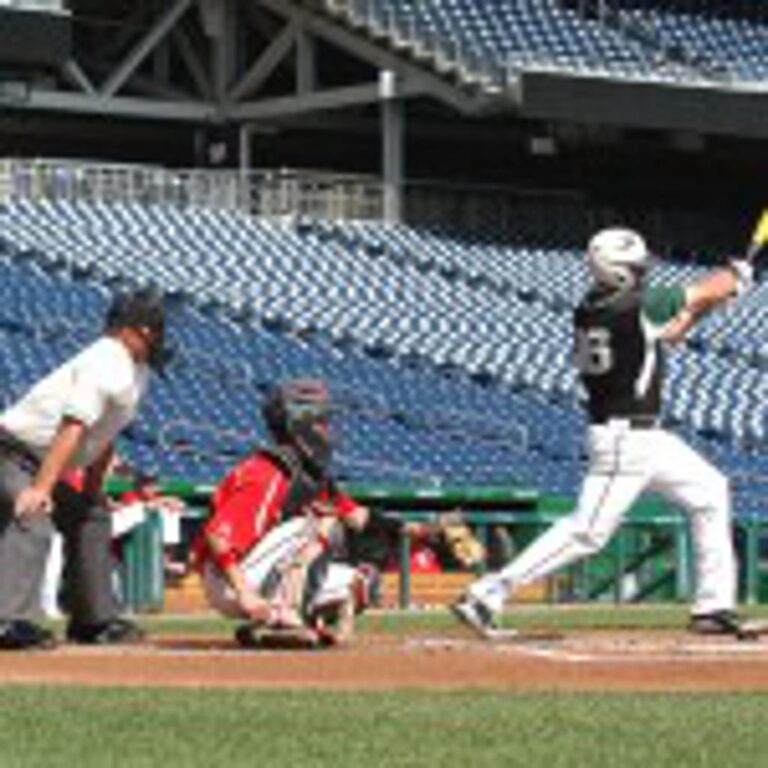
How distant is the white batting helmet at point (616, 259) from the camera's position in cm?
1371

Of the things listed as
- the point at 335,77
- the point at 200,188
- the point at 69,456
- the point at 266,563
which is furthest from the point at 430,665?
the point at 335,77

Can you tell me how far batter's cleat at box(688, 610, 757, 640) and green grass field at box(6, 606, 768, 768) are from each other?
3.31 meters

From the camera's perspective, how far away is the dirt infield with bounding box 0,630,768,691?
11.3 metres

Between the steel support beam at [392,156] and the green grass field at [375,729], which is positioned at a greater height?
the steel support beam at [392,156]

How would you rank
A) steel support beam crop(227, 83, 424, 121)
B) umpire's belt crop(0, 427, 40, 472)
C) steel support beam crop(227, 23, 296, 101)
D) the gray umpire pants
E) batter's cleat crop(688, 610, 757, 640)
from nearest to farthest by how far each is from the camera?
the gray umpire pants < umpire's belt crop(0, 427, 40, 472) < batter's cleat crop(688, 610, 757, 640) < steel support beam crop(227, 83, 424, 121) < steel support beam crop(227, 23, 296, 101)

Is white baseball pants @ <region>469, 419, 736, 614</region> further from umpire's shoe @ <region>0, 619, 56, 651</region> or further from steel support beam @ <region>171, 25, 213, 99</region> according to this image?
steel support beam @ <region>171, 25, 213, 99</region>

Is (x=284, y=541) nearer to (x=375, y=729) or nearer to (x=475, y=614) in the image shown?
(x=475, y=614)

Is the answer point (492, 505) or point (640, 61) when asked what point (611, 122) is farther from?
point (492, 505)

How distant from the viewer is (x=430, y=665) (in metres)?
12.3

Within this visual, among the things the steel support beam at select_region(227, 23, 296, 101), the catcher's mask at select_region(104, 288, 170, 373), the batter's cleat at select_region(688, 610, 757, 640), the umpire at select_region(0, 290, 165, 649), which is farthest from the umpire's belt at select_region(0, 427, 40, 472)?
the steel support beam at select_region(227, 23, 296, 101)

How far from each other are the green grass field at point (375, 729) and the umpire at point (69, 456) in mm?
2008

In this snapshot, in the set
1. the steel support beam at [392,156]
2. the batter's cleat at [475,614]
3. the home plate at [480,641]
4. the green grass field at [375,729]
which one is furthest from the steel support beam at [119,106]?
the green grass field at [375,729]

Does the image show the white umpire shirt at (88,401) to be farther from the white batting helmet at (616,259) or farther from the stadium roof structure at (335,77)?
the stadium roof structure at (335,77)

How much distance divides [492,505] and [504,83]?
9707mm
